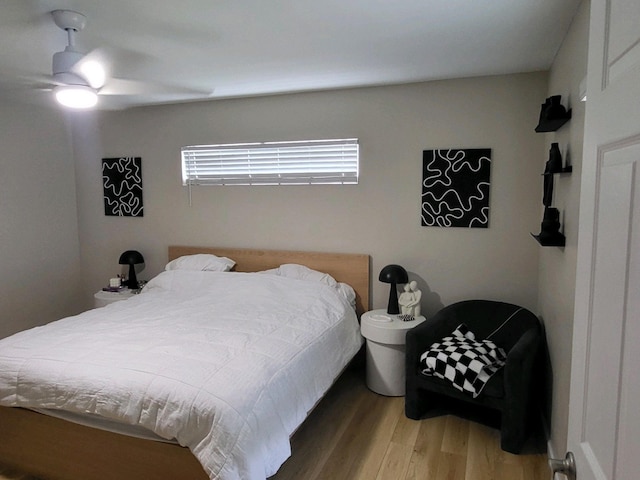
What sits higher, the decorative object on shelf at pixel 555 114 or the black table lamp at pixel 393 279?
the decorative object on shelf at pixel 555 114

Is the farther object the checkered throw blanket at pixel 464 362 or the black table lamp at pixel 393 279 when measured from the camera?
the black table lamp at pixel 393 279

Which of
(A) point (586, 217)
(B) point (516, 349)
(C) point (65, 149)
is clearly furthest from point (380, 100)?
(C) point (65, 149)

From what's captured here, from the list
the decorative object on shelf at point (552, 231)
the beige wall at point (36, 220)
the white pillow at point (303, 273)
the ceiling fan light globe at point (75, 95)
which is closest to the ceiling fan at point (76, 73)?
the ceiling fan light globe at point (75, 95)

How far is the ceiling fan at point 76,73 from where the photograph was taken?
202cm

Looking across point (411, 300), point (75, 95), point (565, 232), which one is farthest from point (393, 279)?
point (75, 95)

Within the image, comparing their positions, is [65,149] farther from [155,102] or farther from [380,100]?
[380,100]

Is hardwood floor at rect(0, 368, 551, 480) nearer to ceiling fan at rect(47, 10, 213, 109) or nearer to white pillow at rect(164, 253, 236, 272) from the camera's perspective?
white pillow at rect(164, 253, 236, 272)

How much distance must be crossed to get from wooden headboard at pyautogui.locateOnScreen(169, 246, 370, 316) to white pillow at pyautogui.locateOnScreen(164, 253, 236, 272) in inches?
3.8

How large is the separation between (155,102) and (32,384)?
2701mm

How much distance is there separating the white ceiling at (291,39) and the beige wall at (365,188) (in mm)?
256

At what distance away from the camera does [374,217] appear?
134 inches

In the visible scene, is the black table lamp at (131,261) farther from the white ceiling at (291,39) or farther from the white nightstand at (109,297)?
the white ceiling at (291,39)

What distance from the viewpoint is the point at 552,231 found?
2.09 meters

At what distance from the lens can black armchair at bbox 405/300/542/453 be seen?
2.32 metres
